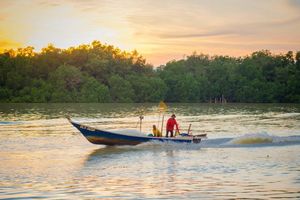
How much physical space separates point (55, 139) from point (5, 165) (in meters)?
12.1

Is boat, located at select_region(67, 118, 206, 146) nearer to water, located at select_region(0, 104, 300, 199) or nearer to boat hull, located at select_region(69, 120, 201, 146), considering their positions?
boat hull, located at select_region(69, 120, 201, 146)

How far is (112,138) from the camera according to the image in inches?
1056

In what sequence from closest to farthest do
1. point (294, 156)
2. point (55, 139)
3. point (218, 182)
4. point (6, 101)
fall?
point (218, 182)
point (294, 156)
point (55, 139)
point (6, 101)

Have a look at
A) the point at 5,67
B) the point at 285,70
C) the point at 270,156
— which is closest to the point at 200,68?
the point at 285,70

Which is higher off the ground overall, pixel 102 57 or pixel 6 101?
pixel 102 57

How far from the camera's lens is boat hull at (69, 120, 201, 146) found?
26.5 meters

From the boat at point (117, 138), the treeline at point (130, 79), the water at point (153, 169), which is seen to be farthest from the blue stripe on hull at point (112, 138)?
the treeline at point (130, 79)

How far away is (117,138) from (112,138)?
0.26 m

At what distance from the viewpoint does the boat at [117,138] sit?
1043 inches

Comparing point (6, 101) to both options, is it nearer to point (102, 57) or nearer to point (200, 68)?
point (102, 57)

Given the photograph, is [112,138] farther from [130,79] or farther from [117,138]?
[130,79]

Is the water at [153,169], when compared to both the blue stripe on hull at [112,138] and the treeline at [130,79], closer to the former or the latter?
the blue stripe on hull at [112,138]

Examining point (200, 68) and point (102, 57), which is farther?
point (200, 68)

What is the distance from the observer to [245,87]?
117m
